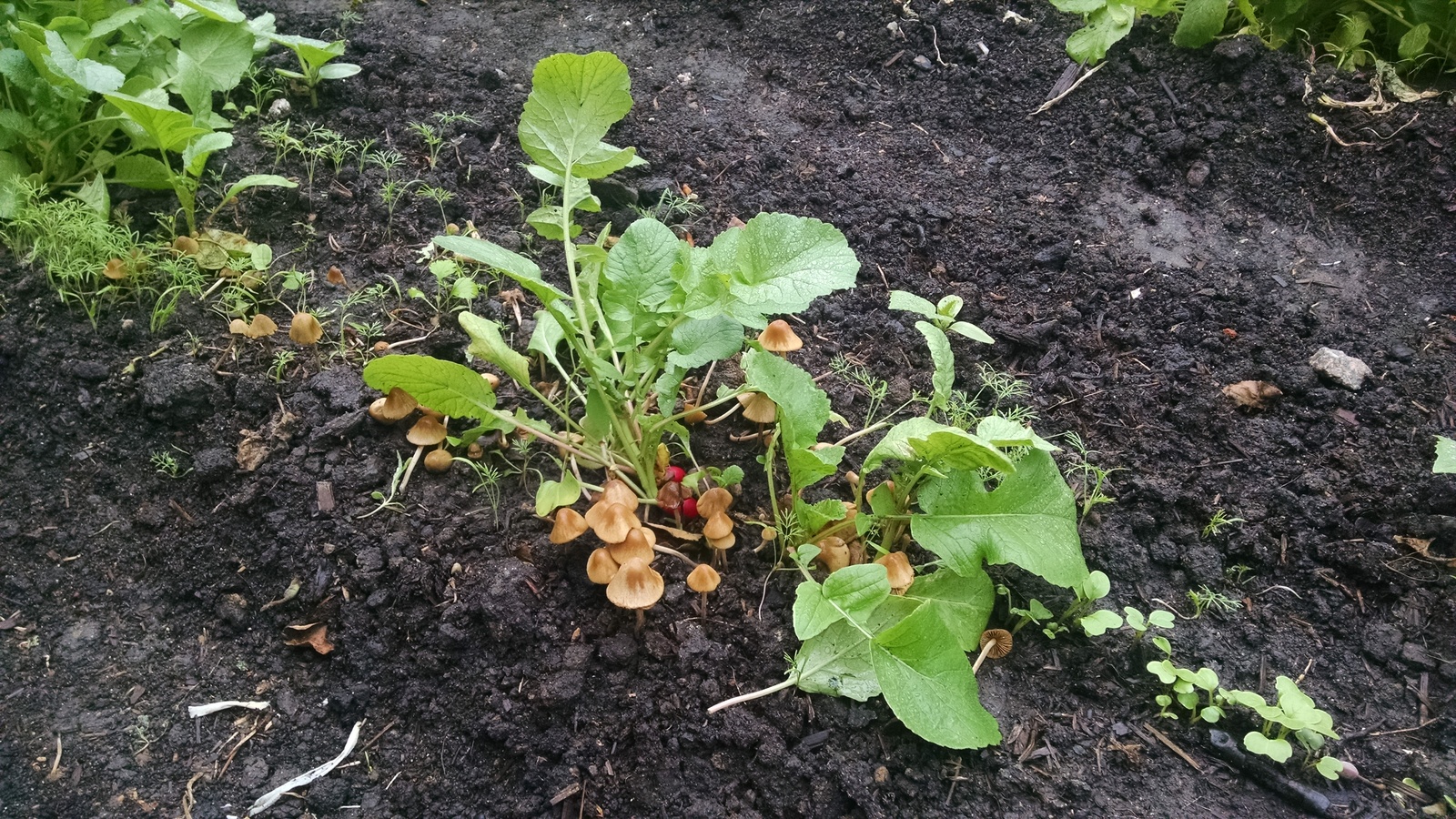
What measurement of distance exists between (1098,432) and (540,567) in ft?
4.75

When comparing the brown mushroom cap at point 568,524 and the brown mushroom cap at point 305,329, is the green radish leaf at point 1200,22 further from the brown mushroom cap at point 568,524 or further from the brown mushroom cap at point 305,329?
the brown mushroom cap at point 305,329

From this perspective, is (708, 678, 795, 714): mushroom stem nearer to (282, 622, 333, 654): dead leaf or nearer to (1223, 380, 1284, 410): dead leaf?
(282, 622, 333, 654): dead leaf

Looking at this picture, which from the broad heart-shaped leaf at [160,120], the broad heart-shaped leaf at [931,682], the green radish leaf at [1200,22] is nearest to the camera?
the broad heart-shaped leaf at [931,682]

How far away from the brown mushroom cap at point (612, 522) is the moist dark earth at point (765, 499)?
20cm

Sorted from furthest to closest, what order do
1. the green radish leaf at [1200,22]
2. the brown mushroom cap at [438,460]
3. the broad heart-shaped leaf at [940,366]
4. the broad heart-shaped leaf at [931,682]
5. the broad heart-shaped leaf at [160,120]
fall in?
1. the green radish leaf at [1200,22]
2. the broad heart-shaped leaf at [160,120]
3. the brown mushroom cap at [438,460]
4. the broad heart-shaped leaf at [940,366]
5. the broad heart-shaped leaf at [931,682]

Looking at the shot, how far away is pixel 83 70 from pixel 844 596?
2.14 meters

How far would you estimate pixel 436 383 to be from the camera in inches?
68.6

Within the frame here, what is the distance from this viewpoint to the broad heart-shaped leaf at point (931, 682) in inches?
59.4

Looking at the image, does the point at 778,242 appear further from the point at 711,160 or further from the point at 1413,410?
the point at 1413,410

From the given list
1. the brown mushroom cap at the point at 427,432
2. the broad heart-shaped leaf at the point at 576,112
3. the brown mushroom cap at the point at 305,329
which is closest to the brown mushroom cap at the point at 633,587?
the brown mushroom cap at the point at 427,432

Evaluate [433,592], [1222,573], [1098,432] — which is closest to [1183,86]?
[1098,432]

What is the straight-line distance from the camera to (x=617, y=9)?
11.4 ft

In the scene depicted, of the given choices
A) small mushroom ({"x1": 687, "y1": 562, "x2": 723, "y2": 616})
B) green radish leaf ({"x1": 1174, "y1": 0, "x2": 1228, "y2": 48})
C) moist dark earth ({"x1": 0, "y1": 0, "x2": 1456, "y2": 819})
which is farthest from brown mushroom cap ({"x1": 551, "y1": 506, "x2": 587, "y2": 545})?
green radish leaf ({"x1": 1174, "y1": 0, "x2": 1228, "y2": 48})

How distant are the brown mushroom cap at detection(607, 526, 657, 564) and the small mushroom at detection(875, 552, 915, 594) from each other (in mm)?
486
